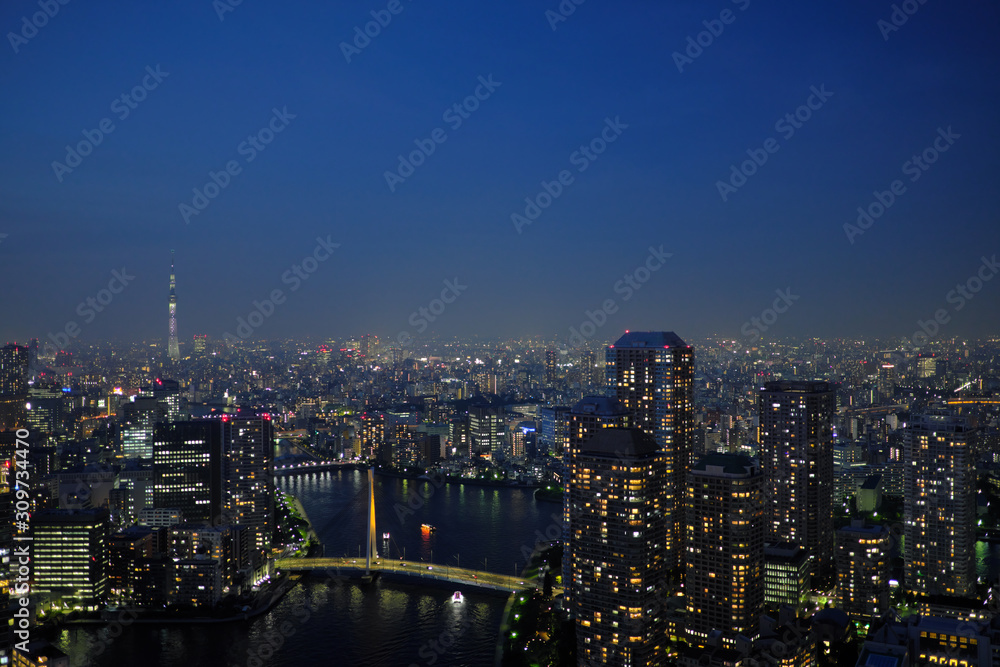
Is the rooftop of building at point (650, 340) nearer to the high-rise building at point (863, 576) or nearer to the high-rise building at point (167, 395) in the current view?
the high-rise building at point (863, 576)

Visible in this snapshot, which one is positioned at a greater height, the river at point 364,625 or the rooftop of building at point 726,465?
the rooftop of building at point 726,465

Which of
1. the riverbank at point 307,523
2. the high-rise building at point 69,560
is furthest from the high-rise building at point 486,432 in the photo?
the high-rise building at point 69,560

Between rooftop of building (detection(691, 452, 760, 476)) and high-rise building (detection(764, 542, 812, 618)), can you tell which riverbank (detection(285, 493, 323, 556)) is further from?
high-rise building (detection(764, 542, 812, 618))

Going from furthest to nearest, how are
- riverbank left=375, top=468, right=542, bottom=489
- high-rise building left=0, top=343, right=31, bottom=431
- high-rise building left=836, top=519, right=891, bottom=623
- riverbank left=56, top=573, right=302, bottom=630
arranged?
riverbank left=375, top=468, right=542, bottom=489 → high-rise building left=0, top=343, right=31, bottom=431 → riverbank left=56, top=573, right=302, bottom=630 → high-rise building left=836, top=519, right=891, bottom=623

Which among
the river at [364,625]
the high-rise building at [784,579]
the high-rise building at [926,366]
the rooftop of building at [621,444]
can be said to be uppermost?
the high-rise building at [926,366]

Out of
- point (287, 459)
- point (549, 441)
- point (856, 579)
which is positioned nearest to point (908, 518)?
point (856, 579)

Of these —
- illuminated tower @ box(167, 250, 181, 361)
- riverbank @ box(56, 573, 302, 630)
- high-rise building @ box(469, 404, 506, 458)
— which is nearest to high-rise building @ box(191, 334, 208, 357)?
illuminated tower @ box(167, 250, 181, 361)

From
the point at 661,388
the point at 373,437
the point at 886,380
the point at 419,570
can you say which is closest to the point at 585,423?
the point at 661,388
